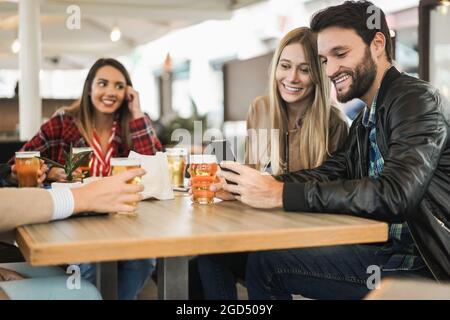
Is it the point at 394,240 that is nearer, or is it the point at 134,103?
the point at 394,240

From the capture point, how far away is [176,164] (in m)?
2.21

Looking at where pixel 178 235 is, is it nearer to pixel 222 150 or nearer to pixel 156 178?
pixel 156 178

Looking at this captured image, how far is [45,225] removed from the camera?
4.52 ft

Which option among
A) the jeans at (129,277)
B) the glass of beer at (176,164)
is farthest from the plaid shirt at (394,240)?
the jeans at (129,277)

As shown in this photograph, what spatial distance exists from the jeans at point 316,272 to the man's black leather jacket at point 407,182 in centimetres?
16

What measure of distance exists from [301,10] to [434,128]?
25.1 ft

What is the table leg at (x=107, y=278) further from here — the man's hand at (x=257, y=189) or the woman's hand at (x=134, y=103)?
the woman's hand at (x=134, y=103)

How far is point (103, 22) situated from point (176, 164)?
9605mm

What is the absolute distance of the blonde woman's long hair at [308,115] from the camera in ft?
7.59

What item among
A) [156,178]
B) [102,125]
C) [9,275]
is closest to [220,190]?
[156,178]
